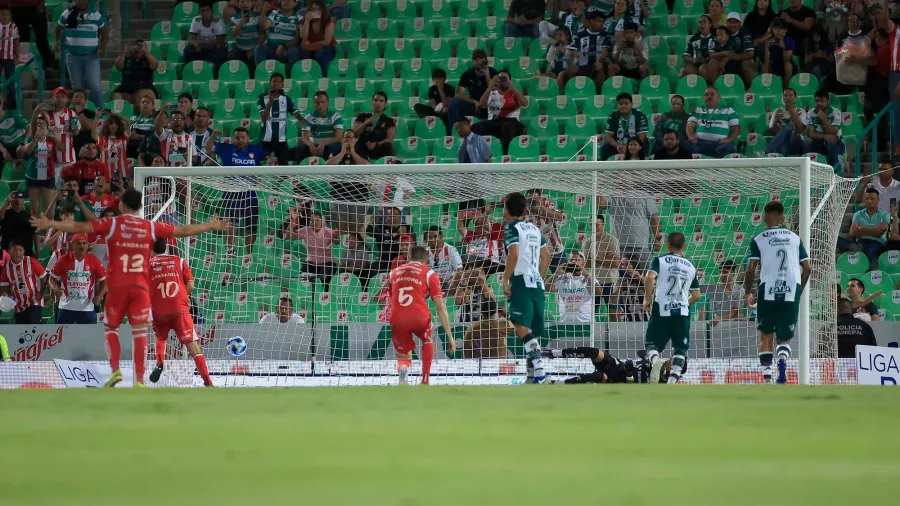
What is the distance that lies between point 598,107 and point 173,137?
249 inches

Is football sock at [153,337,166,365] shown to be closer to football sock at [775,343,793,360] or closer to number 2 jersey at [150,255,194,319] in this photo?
number 2 jersey at [150,255,194,319]

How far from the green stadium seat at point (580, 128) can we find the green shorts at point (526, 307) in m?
7.12

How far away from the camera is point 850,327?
15219 mm

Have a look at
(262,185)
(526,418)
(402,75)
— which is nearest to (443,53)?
(402,75)

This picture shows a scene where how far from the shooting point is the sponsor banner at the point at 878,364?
536 inches

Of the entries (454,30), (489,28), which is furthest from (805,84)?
(454,30)

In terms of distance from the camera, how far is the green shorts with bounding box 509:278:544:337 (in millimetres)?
12492

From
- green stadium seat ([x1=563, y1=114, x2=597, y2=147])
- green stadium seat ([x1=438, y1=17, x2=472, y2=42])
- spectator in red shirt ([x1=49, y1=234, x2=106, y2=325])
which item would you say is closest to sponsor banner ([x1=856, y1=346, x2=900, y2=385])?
green stadium seat ([x1=563, y1=114, x2=597, y2=147])

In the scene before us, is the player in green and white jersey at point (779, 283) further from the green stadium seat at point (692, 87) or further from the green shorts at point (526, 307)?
the green stadium seat at point (692, 87)

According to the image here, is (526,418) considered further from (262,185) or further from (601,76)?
(601,76)

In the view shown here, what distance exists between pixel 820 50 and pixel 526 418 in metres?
13.4

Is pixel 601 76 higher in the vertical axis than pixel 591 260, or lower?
higher

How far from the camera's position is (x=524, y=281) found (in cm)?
1252

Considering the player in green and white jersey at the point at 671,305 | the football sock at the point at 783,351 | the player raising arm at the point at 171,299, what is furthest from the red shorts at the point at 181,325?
the football sock at the point at 783,351
